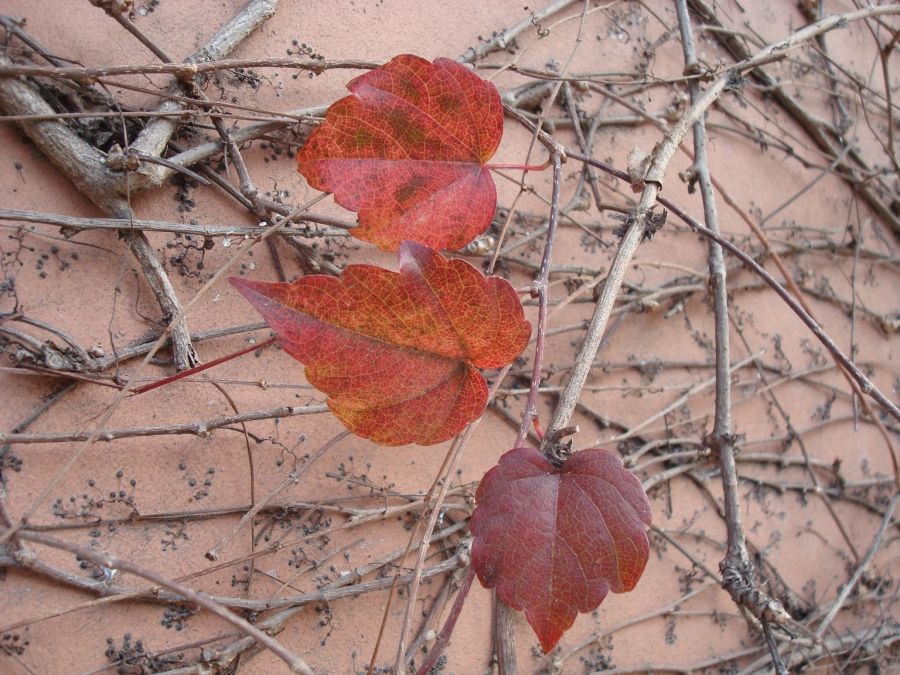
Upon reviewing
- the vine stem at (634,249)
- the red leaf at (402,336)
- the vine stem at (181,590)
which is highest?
the vine stem at (634,249)

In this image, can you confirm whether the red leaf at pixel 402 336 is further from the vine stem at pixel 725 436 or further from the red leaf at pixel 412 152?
the vine stem at pixel 725 436

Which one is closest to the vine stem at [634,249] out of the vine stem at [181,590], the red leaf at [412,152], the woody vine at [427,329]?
the woody vine at [427,329]

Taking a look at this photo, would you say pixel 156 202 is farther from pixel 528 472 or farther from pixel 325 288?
pixel 528 472

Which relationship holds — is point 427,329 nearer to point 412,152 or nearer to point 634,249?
point 412,152

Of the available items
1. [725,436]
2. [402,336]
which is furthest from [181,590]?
[725,436]

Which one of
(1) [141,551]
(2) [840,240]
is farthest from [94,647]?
(2) [840,240]

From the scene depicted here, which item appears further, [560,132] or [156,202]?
[560,132]
